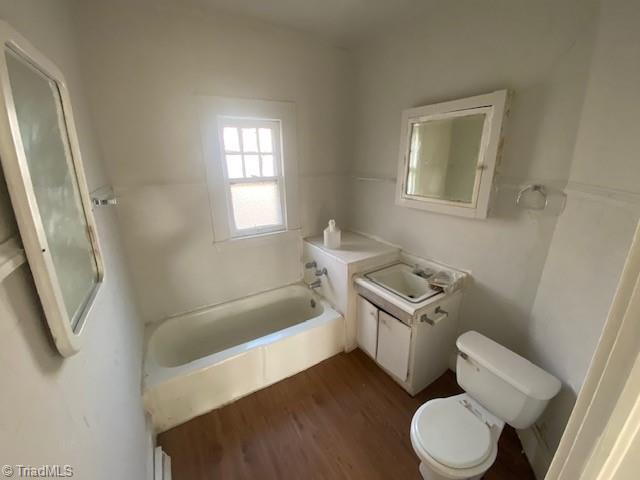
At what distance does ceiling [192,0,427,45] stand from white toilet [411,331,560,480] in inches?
81.0

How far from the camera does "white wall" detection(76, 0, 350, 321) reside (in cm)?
151

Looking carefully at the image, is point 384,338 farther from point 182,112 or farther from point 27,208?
point 182,112

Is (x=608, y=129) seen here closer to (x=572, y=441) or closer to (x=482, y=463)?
(x=572, y=441)

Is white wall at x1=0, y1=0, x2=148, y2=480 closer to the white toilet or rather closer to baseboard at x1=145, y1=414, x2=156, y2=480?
baseboard at x1=145, y1=414, x2=156, y2=480

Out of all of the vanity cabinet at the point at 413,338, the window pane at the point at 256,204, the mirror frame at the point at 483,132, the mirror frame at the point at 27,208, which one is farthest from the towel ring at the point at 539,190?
the mirror frame at the point at 27,208

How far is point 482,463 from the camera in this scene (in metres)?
1.08

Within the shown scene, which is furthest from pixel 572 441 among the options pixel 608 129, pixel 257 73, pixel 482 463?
pixel 257 73

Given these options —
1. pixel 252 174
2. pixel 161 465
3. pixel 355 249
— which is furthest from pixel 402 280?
pixel 161 465

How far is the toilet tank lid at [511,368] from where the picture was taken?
1.13 metres

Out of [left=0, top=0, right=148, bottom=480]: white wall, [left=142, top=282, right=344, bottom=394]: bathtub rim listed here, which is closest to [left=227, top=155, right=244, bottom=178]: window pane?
[left=0, top=0, right=148, bottom=480]: white wall

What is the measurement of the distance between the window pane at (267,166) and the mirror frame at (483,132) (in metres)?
1.06

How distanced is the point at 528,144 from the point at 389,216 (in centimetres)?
103

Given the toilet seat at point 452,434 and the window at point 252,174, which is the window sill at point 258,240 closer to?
the window at point 252,174

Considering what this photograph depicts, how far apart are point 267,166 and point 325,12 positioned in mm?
1084
